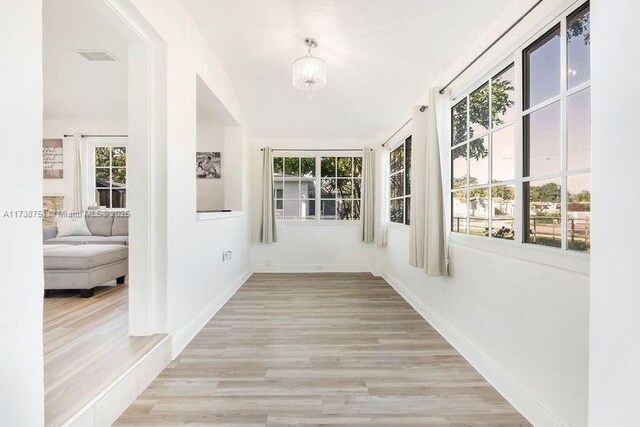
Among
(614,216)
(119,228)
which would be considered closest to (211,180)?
(119,228)

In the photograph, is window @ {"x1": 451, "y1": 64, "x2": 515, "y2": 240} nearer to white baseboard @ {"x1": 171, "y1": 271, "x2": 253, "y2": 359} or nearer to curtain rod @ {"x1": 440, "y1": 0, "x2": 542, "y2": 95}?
curtain rod @ {"x1": 440, "y1": 0, "x2": 542, "y2": 95}

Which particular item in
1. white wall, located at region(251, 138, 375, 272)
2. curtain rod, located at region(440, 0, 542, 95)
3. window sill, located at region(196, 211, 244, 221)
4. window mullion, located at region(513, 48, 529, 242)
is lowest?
white wall, located at region(251, 138, 375, 272)

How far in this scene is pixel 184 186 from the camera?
242 cm

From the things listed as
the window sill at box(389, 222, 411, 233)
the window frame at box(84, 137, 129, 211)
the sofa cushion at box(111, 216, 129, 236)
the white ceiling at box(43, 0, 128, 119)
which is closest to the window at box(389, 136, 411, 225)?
the window sill at box(389, 222, 411, 233)

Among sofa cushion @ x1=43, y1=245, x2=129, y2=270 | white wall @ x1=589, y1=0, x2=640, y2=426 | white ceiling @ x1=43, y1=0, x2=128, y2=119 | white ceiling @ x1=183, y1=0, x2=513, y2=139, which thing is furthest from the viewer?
sofa cushion @ x1=43, y1=245, x2=129, y2=270

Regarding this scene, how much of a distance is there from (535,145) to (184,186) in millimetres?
2354

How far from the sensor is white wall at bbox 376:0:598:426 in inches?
54.4

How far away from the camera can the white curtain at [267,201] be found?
4926 millimetres

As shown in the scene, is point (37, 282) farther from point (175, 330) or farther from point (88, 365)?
point (175, 330)

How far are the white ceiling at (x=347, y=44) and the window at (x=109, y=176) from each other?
2.51m

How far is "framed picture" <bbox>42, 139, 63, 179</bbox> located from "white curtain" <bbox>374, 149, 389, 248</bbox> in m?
5.05

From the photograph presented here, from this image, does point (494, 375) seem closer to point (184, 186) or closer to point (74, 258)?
point (184, 186)

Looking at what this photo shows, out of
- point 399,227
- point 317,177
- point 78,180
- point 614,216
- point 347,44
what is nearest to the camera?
point 614,216

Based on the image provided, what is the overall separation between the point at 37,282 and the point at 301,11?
2488mm
